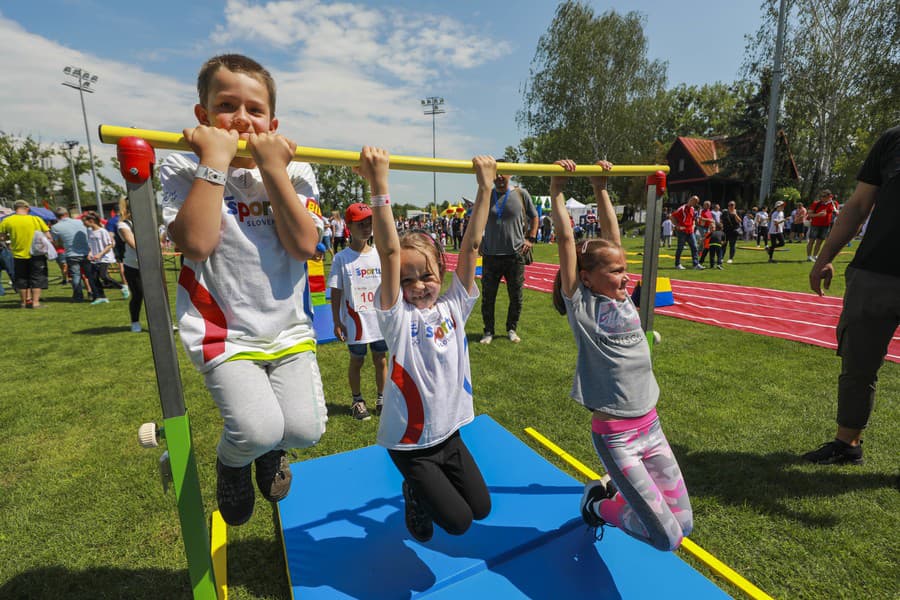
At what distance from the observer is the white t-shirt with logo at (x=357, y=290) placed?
170 inches

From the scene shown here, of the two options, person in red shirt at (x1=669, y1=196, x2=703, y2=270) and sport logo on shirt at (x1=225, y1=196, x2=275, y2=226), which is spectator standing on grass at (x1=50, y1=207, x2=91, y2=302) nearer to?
sport logo on shirt at (x1=225, y1=196, x2=275, y2=226)

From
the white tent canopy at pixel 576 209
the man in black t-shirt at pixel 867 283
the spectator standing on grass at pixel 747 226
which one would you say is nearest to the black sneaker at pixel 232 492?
the man in black t-shirt at pixel 867 283

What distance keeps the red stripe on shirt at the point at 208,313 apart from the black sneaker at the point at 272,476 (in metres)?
0.60

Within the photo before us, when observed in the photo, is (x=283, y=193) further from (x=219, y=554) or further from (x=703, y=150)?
(x=703, y=150)

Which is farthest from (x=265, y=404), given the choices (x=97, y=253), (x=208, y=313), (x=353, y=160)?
(x=97, y=253)

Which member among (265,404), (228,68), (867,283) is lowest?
(265,404)

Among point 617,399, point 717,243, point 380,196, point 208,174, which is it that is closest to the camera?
point 208,174

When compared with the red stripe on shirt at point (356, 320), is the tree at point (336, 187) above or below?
above

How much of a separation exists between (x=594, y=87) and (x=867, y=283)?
112ft

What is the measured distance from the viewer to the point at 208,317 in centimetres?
184

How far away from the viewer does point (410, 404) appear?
2.28 m

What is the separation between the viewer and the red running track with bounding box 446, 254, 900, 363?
6666 mm

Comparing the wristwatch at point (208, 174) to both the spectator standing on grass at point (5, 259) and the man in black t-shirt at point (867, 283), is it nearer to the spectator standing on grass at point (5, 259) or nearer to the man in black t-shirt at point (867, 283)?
the man in black t-shirt at point (867, 283)

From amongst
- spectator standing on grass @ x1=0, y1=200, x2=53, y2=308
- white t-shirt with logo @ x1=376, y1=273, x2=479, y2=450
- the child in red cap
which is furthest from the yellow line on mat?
spectator standing on grass @ x1=0, y1=200, x2=53, y2=308
